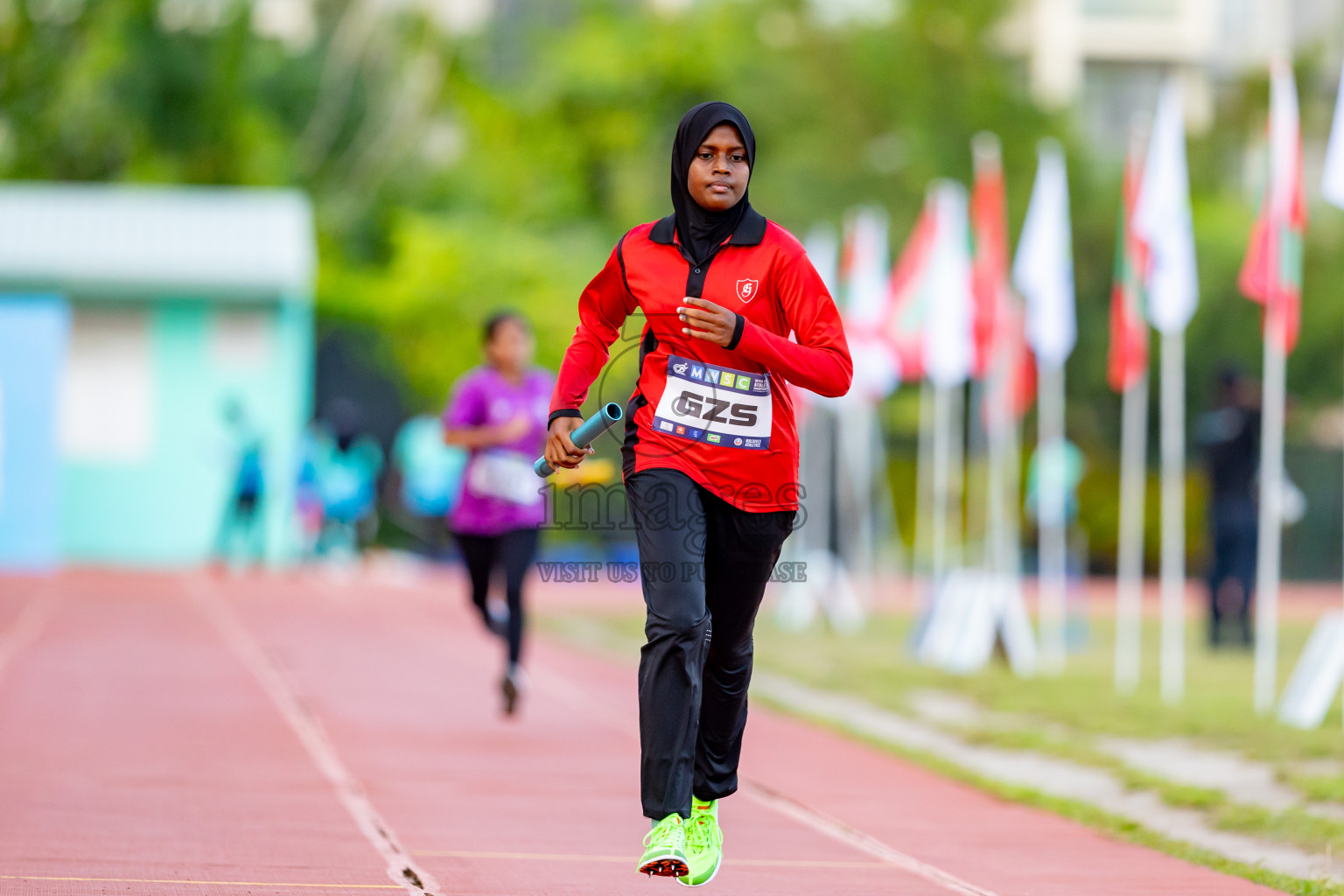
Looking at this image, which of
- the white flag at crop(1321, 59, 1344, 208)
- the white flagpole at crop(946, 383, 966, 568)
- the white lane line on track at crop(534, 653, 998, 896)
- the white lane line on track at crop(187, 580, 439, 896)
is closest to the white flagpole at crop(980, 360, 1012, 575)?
the white flag at crop(1321, 59, 1344, 208)

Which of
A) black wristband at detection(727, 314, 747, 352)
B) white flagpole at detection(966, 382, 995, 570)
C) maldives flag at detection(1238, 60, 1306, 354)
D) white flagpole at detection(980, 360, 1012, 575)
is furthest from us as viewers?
white flagpole at detection(966, 382, 995, 570)

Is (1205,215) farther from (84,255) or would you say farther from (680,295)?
(680,295)

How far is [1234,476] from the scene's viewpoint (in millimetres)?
15961

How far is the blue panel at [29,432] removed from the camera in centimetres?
2194

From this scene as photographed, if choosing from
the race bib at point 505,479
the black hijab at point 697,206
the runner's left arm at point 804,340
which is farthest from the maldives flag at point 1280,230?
the black hijab at point 697,206

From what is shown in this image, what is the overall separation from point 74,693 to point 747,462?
647 cm

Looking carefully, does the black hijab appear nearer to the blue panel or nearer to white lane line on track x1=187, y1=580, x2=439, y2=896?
white lane line on track x1=187, y1=580, x2=439, y2=896

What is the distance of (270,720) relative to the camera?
380 inches

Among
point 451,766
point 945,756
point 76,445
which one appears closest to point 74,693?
point 451,766

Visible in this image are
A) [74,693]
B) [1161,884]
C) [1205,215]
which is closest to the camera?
[1161,884]

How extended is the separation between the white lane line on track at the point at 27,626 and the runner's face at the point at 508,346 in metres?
3.67

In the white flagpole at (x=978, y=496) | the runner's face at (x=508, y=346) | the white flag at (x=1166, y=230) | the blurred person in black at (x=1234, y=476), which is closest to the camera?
the runner's face at (x=508, y=346)

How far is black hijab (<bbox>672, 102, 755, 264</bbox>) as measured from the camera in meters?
5.23

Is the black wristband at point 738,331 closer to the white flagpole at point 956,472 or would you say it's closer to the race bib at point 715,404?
the race bib at point 715,404
